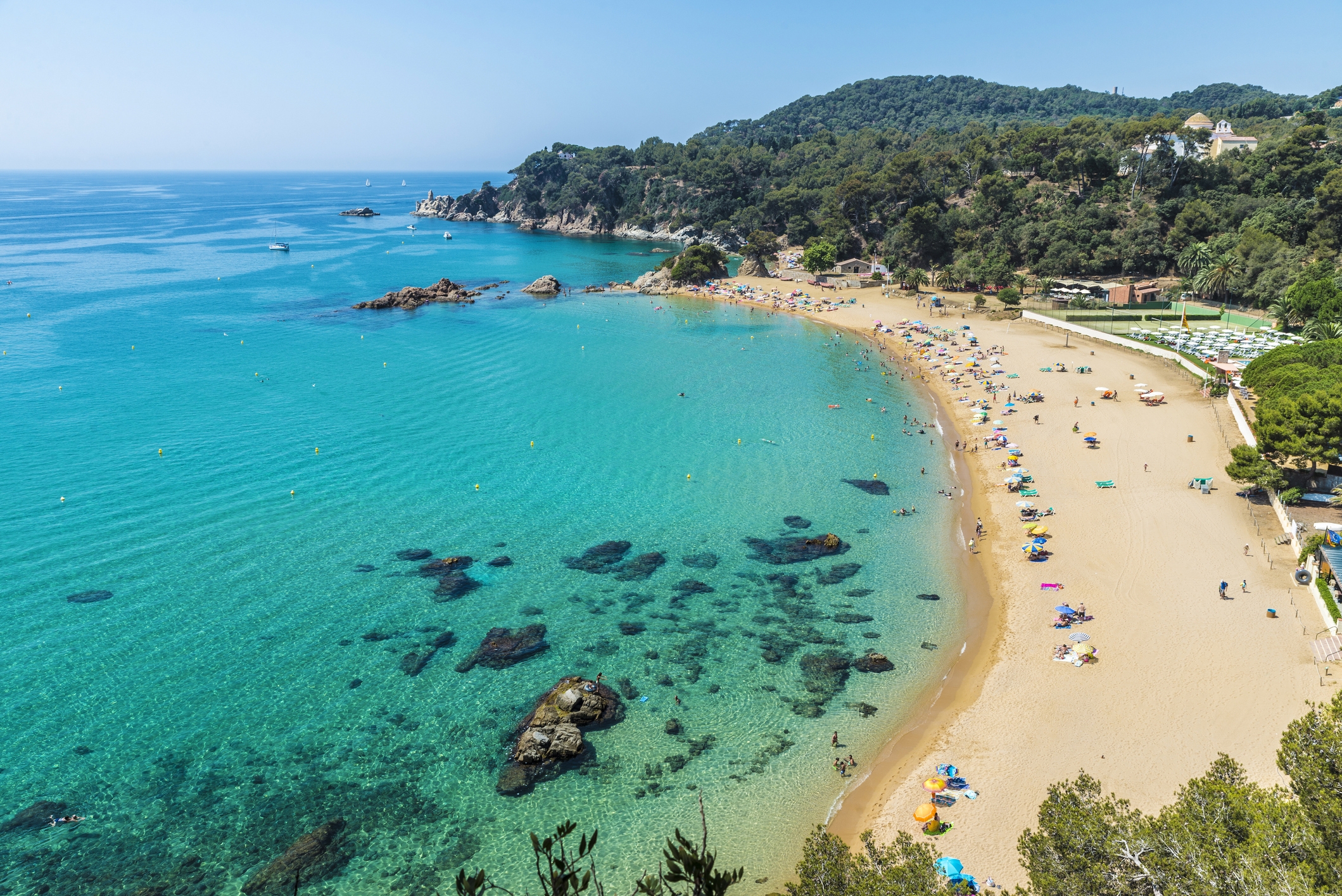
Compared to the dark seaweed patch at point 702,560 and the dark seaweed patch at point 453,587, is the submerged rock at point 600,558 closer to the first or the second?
the dark seaweed patch at point 702,560

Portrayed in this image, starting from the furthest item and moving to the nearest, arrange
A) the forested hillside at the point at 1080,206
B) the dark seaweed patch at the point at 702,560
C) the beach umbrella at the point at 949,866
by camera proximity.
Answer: the forested hillside at the point at 1080,206 < the dark seaweed patch at the point at 702,560 < the beach umbrella at the point at 949,866

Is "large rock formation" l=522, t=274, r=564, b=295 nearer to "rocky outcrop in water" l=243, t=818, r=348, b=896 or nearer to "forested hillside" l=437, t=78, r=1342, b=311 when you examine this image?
"forested hillside" l=437, t=78, r=1342, b=311

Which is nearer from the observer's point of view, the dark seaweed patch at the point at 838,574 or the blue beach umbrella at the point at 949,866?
the blue beach umbrella at the point at 949,866

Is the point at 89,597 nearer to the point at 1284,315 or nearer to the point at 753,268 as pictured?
the point at 1284,315

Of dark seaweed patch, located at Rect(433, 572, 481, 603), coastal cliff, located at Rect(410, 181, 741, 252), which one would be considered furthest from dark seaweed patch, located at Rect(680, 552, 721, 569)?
coastal cliff, located at Rect(410, 181, 741, 252)

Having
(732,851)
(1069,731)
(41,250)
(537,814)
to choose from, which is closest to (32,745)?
(537,814)

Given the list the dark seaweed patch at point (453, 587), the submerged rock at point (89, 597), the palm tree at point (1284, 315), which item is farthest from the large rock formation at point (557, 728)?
the palm tree at point (1284, 315)
